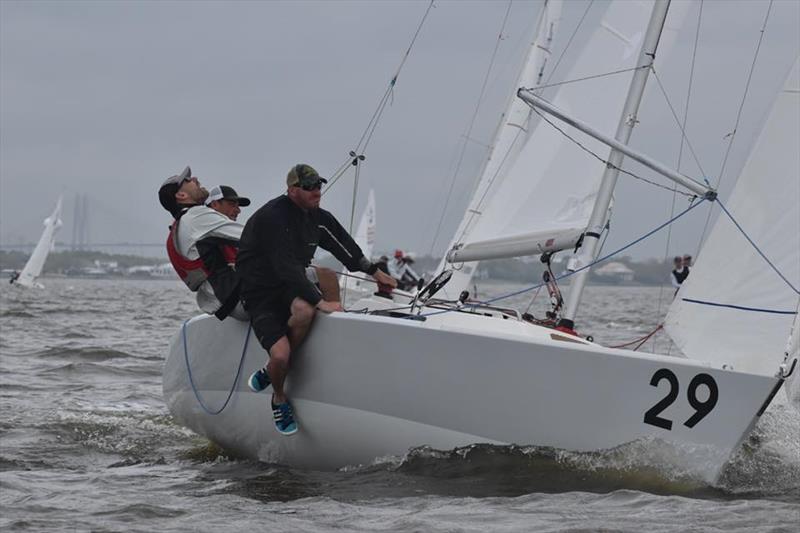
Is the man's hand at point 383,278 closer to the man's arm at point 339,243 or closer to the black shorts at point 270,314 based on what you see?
the man's arm at point 339,243

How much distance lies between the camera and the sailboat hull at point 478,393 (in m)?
5.77

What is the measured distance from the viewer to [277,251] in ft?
21.0

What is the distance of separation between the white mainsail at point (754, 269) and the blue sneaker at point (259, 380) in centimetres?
215

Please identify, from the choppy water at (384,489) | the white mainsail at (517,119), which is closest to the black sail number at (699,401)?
the choppy water at (384,489)

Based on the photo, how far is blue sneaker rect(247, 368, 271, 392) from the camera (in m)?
6.63

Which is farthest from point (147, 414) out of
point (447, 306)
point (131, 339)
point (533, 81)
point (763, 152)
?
point (533, 81)

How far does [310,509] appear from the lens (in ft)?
18.0

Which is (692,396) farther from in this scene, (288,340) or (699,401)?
(288,340)

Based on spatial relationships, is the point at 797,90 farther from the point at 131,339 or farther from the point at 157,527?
the point at 131,339

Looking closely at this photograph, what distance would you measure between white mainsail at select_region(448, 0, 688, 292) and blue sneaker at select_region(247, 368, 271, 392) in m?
2.38

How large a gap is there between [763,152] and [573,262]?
1452 mm

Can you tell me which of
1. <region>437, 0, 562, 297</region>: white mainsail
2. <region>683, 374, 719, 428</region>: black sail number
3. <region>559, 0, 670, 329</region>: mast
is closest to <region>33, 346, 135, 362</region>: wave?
<region>437, 0, 562, 297</region>: white mainsail

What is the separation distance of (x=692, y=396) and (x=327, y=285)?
6.69 feet

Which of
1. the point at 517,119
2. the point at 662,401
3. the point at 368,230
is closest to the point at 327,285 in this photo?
the point at 662,401
